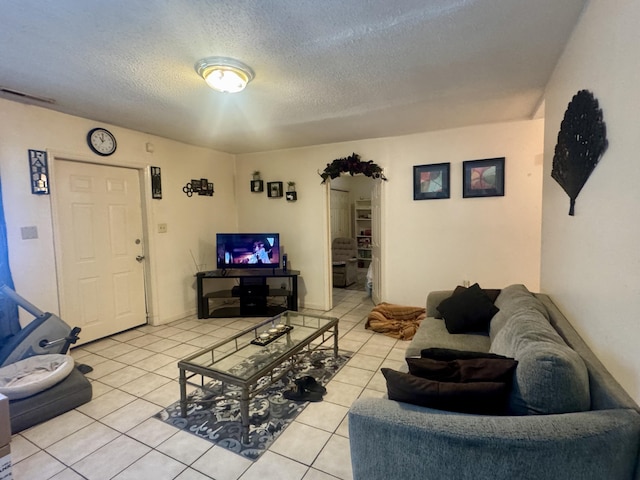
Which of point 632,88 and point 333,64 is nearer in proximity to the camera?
point 632,88

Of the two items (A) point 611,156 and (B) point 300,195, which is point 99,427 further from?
(B) point 300,195

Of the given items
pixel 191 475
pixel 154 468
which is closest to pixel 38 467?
pixel 154 468

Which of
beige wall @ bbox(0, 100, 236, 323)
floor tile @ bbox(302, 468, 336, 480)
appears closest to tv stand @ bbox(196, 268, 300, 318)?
beige wall @ bbox(0, 100, 236, 323)

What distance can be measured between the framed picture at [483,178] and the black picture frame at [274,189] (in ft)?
8.58

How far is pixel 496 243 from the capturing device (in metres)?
3.81

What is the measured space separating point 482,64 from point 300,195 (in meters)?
3.02

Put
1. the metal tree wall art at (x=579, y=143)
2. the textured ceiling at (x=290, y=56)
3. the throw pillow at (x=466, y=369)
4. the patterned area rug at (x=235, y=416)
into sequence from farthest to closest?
the patterned area rug at (x=235, y=416), the textured ceiling at (x=290, y=56), the metal tree wall art at (x=579, y=143), the throw pillow at (x=466, y=369)

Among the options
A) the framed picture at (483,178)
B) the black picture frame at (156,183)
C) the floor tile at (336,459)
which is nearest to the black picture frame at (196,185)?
the black picture frame at (156,183)

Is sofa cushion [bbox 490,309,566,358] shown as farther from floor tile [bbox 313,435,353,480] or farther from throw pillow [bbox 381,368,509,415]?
floor tile [bbox 313,435,353,480]

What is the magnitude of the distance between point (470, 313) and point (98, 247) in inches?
152

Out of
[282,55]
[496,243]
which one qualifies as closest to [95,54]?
[282,55]

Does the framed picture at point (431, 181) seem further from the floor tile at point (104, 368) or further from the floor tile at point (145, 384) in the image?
the floor tile at point (104, 368)

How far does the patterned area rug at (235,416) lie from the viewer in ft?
6.45

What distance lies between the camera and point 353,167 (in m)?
4.35
